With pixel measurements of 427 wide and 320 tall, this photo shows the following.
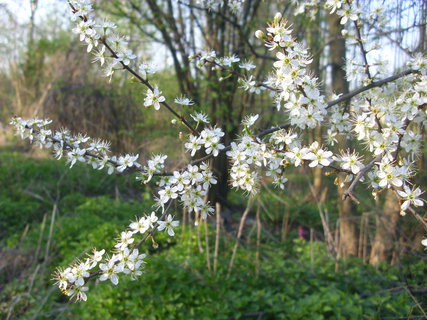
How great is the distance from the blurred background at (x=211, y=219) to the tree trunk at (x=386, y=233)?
0.02 m

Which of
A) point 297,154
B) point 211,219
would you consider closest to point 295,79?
point 297,154

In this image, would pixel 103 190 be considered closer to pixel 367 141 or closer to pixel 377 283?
pixel 377 283

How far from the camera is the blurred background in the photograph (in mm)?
2891

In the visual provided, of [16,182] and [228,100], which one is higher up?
[228,100]

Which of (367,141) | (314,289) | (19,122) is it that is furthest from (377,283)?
(19,122)

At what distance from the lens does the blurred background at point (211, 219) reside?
289 centimetres

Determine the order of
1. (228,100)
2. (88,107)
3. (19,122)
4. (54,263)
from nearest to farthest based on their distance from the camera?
(19,122)
(54,263)
(228,100)
(88,107)

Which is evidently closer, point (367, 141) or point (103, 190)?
point (367, 141)

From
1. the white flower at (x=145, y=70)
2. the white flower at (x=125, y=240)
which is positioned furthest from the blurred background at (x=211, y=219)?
the white flower at (x=125, y=240)

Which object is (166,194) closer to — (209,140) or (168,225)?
(168,225)

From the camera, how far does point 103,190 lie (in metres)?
7.19

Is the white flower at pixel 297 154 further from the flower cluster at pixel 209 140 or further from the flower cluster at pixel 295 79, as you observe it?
the flower cluster at pixel 209 140

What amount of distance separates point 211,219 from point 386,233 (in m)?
A: 2.24

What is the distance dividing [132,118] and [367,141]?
22.5 feet
